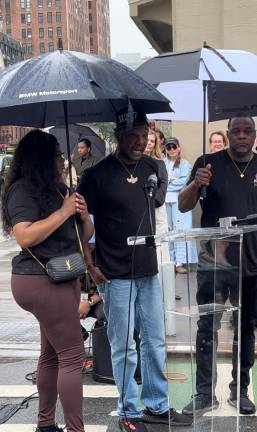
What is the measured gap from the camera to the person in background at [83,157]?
25.7 ft

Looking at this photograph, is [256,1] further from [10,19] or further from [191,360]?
[10,19]

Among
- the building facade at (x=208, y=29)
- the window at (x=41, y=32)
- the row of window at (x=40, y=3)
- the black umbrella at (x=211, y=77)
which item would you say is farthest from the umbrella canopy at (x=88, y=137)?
the row of window at (x=40, y=3)

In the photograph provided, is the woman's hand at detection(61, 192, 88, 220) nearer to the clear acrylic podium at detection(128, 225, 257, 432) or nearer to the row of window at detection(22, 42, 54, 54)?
the clear acrylic podium at detection(128, 225, 257, 432)

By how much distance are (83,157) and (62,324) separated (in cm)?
482

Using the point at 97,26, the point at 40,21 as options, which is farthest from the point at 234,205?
the point at 97,26

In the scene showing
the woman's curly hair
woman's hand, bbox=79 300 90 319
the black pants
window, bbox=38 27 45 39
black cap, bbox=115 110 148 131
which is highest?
window, bbox=38 27 45 39

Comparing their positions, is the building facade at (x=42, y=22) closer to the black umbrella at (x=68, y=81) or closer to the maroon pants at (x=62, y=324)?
the black umbrella at (x=68, y=81)

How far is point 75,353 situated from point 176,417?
0.82m

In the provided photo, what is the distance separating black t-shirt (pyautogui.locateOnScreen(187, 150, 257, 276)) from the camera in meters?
3.99

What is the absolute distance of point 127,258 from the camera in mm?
3775

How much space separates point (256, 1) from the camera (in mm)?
9320

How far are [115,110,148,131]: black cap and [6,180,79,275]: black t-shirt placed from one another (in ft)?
2.00

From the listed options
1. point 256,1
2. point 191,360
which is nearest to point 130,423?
point 191,360

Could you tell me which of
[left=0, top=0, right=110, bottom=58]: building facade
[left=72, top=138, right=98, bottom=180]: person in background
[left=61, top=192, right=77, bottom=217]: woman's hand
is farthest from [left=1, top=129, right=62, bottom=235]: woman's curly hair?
[left=0, top=0, right=110, bottom=58]: building facade
